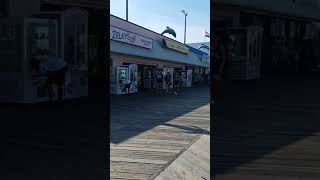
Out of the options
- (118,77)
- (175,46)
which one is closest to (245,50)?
(118,77)

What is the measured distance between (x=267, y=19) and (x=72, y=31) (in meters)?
1.62

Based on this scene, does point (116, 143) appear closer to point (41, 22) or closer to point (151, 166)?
point (151, 166)

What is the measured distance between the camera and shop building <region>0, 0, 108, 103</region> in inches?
166

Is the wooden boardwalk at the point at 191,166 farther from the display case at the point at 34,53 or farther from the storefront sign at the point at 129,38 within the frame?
the storefront sign at the point at 129,38

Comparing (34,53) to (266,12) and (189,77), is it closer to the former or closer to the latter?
(266,12)

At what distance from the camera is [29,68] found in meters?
4.27

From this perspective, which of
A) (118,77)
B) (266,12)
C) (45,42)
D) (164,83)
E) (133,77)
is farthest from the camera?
(164,83)

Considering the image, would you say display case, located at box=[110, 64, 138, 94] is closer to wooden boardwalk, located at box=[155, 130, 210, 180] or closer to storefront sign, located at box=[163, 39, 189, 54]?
storefront sign, located at box=[163, 39, 189, 54]

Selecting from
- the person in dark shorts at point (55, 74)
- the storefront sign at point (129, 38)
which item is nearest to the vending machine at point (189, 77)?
the storefront sign at point (129, 38)

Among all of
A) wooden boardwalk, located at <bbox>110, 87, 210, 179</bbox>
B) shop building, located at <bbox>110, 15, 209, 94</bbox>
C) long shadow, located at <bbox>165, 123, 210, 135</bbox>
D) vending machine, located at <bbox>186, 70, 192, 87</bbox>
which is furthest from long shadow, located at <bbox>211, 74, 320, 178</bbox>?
vending machine, located at <bbox>186, 70, 192, 87</bbox>

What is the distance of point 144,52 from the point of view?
28.8 metres

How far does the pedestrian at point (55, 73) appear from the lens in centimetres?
436

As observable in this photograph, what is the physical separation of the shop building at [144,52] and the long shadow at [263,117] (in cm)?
1903

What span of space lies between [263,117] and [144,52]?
81.1ft
